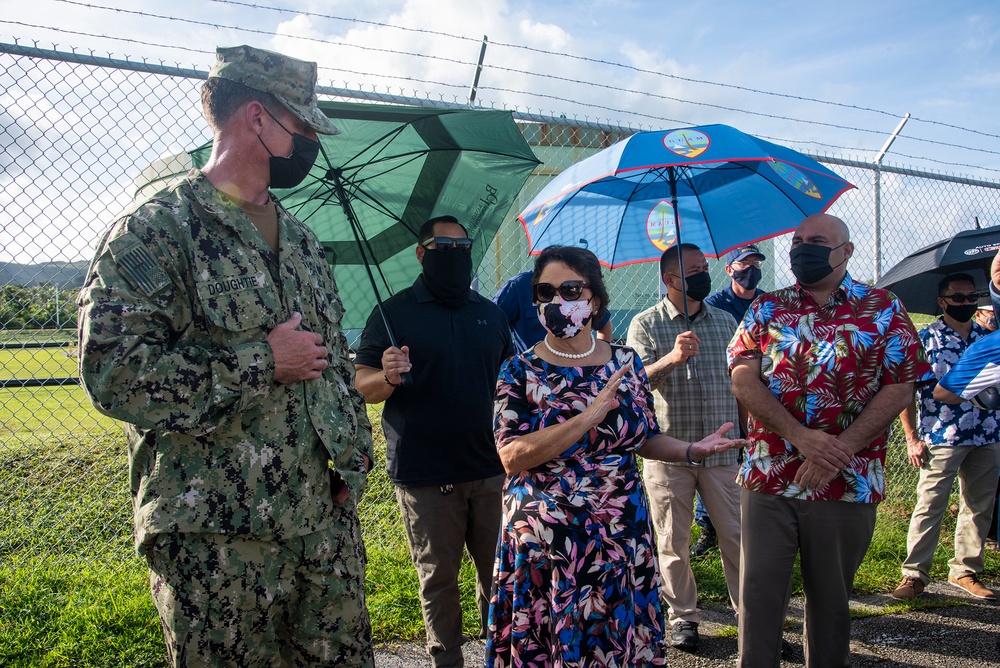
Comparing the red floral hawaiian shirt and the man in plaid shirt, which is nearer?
the red floral hawaiian shirt

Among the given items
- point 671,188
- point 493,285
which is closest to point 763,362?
point 671,188

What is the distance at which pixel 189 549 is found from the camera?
1918 millimetres

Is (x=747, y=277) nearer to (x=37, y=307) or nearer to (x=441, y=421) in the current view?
(x=441, y=421)

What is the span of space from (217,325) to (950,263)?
163 inches

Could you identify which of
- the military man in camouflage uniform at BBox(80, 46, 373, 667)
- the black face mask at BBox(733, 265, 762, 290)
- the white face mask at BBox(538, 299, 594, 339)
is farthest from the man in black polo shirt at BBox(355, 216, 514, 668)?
the black face mask at BBox(733, 265, 762, 290)

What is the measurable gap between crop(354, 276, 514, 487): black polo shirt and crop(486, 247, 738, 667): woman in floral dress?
0.73 m

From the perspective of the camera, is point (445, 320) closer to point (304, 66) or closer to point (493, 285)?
point (304, 66)

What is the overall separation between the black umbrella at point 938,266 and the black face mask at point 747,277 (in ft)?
2.77

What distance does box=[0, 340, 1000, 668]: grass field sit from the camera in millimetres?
3297

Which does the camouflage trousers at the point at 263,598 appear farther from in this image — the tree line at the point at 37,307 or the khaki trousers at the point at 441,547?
the tree line at the point at 37,307

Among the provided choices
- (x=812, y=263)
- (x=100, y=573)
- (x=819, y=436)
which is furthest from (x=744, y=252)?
(x=100, y=573)

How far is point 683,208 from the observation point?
4.54m

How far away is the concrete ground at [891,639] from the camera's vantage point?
359 cm

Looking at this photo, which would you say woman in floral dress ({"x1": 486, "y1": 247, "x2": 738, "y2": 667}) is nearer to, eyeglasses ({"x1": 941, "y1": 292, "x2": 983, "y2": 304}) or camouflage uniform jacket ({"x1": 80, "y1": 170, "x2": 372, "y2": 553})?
camouflage uniform jacket ({"x1": 80, "y1": 170, "x2": 372, "y2": 553})
